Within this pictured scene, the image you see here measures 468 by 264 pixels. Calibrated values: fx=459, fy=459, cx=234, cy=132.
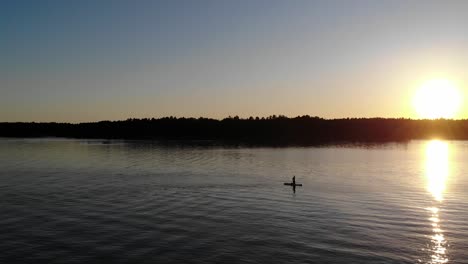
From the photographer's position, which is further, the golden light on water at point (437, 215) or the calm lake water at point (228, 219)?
the golden light on water at point (437, 215)

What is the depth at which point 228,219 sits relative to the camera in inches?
1781

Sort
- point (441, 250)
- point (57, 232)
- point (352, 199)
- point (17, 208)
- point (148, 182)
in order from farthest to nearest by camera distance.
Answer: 1. point (148, 182)
2. point (352, 199)
3. point (17, 208)
4. point (57, 232)
5. point (441, 250)

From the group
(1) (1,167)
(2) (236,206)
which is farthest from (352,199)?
(1) (1,167)

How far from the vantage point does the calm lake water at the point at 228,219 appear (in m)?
33.2

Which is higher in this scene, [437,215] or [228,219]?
[228,219]

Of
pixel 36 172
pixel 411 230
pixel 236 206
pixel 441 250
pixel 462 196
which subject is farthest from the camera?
pixel 36 172

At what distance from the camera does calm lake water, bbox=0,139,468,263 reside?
109 feet

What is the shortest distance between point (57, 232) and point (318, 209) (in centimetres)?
2754

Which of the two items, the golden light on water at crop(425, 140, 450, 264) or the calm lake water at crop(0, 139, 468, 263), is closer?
the calm lake water at crop(0, 139, 468, 263)

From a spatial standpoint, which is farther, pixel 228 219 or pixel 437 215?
pixel 437 215

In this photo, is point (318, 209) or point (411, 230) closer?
point (411, 230)

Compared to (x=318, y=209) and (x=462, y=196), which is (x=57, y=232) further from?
(x=462, y=196)

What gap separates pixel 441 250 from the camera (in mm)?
35000

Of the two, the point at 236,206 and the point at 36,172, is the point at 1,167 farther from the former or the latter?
the point at 236,206
